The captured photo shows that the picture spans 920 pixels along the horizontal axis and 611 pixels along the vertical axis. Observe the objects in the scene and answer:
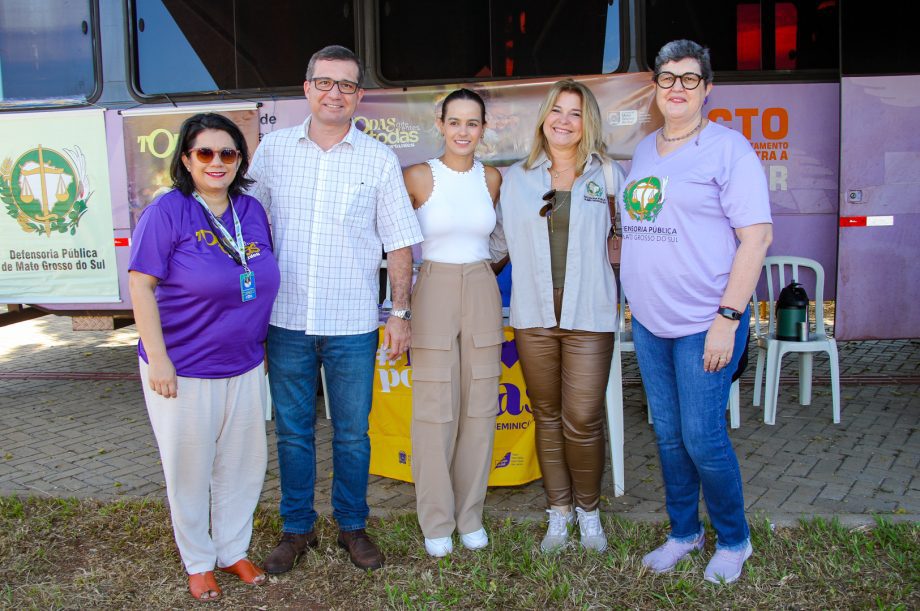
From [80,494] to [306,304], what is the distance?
189cm

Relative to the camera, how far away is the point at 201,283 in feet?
7.85

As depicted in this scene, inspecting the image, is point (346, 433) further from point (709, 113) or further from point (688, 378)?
point (709, 113)

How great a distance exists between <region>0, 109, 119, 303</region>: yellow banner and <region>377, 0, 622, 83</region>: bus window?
75.7 inches

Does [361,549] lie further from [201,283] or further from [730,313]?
[730,313]

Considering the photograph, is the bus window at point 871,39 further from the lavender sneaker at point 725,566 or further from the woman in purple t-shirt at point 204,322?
the woman in purple t-shirt at point 204,322

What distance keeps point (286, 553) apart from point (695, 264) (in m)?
1.80

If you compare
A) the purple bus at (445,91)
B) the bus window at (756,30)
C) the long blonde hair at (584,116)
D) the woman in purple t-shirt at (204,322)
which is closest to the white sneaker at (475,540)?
the woman in purple t-shirt at (204,322)

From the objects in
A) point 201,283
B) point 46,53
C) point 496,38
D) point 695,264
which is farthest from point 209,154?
point 46,53

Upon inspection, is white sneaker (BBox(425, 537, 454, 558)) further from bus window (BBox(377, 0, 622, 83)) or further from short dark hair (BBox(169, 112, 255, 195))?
bus window (BBox(377, 0, 622, 83))

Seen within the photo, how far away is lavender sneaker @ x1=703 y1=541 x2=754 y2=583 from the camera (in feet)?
8.84

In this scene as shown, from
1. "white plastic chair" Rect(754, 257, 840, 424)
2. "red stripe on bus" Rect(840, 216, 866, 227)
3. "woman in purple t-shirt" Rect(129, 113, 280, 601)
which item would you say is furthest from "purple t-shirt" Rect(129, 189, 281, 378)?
"red stripe on bus" Rect(840, 216, 866, 227)

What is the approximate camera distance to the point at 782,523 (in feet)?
10.3

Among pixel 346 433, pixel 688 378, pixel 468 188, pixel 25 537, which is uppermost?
pixel 468 188

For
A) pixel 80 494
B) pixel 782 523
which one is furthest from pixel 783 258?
A: pixel 80 494
